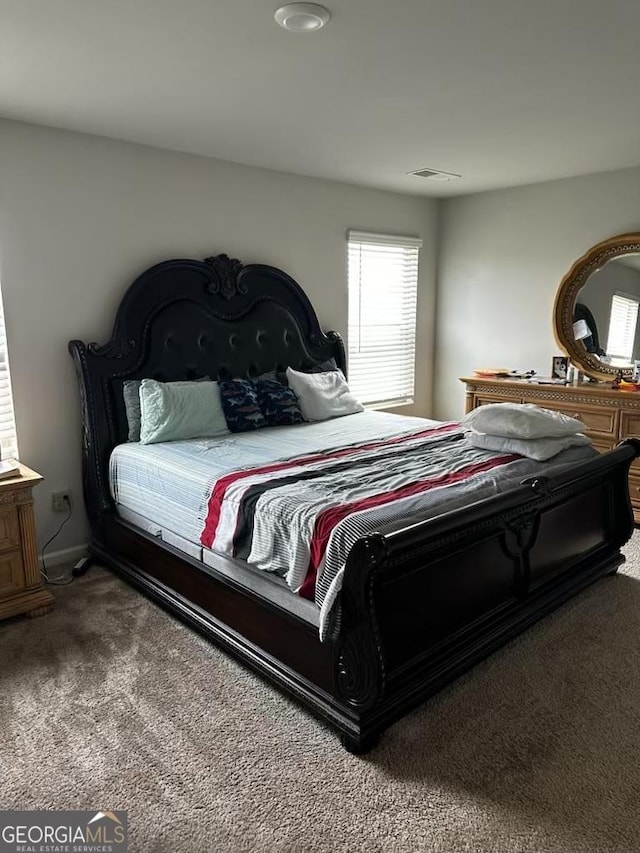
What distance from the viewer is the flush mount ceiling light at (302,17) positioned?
1.91m

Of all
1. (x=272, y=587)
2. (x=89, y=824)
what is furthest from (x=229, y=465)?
(x=89, y=824)

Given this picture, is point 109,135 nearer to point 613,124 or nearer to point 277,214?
point 277,214

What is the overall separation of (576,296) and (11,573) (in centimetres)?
411

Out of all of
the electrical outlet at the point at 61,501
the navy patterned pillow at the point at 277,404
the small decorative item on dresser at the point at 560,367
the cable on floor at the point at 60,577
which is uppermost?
the small decorative item on dresser at the point at 560,367

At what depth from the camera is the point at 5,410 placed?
10.7ft

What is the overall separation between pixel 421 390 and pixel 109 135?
3335 mm

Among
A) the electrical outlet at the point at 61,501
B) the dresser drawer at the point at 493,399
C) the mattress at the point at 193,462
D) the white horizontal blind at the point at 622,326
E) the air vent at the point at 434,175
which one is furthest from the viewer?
the dresser drawer at the point at 493,399

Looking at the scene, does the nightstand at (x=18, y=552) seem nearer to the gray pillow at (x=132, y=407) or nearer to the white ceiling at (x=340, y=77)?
the gray pillow at (x=132, y=407)

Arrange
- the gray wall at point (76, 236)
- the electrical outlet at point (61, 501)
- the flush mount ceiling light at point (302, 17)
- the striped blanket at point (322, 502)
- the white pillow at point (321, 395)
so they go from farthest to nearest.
Result: the white pillow at point (321, 395) < the electrical outlet at point (61, 501) < the gray wall at point (76, 236) < the striped blanket at point (322, 502) < the flush mount ceiling light at point (302, 17)

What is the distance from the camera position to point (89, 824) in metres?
1.75

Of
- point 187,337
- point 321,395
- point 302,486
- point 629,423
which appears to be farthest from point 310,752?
point 629,423

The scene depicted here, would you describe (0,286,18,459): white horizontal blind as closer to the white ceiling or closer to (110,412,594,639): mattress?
(110,412,594,639): mattress

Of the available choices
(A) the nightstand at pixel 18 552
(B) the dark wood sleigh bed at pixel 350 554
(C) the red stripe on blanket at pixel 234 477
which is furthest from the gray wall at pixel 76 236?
(C) the red stripe on blanket at pixel 234 477

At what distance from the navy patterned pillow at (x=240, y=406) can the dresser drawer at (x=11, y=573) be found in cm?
128
